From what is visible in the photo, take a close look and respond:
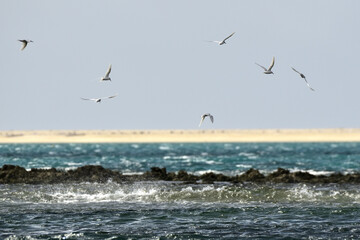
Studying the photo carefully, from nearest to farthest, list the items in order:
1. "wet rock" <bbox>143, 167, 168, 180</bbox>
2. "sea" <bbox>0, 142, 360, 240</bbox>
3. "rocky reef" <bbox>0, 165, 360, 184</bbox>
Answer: "sea" <bbox>0, 142, 360, 240</bbox> → "rocky reef" <bbox>0, 165, 360, 184</bbox> → "wet rock" <bbox>143, 167, 168, 180</bbox>

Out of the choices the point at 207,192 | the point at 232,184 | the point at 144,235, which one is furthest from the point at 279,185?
the point at 144,235

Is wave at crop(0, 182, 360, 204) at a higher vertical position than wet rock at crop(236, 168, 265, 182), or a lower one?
lower

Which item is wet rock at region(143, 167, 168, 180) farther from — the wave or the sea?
the wave

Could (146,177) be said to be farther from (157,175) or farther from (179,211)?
(179,211)

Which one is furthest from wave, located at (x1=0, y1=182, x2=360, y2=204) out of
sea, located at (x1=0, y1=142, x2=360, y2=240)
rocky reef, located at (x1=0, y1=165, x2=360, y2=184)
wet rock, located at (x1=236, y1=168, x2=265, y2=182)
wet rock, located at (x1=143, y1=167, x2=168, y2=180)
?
wet rock, located at (x1=143, y1=167, x2=168, y2=180)

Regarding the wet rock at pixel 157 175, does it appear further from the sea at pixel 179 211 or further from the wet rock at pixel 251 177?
the wet rock at pixel 251 177

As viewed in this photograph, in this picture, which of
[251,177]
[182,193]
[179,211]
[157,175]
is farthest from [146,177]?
[179,211]

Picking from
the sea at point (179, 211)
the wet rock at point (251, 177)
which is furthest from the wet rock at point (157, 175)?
the wet rock at point (251, 177)

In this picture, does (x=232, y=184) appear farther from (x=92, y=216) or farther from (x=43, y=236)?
(x=43, y=236)

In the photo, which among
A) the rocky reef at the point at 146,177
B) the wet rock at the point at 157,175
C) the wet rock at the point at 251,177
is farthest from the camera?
the wet rock at the point at 157,175

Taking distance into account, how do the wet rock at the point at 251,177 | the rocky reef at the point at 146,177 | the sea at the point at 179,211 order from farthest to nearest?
1. the wet rock at the point at 251,177
2. the rocky reef at the point at 146,177
3. the sea at the point at 179,211

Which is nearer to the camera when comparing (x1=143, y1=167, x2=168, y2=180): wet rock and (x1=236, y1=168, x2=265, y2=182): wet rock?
(x1=236, y1=168, x2=265, y2=182): wet rock

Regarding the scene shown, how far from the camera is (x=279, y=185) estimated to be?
3512 centimetres

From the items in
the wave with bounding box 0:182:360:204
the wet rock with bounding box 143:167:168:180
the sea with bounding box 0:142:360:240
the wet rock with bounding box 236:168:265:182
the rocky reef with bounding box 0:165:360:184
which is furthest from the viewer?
the wet rock with bounding box 143:167:168:180
